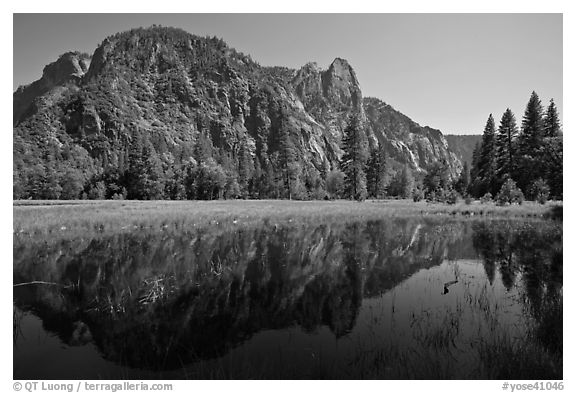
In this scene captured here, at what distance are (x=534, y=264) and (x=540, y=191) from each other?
115 ft

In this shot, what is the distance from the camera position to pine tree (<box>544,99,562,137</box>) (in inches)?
1887

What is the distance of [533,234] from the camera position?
1712 centimetres

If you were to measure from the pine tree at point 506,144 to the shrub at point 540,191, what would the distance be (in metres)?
10.1

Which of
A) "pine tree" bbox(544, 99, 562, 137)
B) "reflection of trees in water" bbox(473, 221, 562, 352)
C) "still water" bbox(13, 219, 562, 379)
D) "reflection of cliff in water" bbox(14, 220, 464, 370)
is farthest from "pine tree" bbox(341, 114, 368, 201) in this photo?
"still water" bbox(13, 219, 562, 379)

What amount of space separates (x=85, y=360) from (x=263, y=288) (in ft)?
14.2

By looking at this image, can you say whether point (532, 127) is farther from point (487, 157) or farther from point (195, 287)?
point (195, 287)

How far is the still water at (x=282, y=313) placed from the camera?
4930 mm

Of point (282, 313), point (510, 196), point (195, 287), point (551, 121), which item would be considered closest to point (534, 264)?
point (282, 313)

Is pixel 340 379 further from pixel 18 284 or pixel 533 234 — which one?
pixel 533 234

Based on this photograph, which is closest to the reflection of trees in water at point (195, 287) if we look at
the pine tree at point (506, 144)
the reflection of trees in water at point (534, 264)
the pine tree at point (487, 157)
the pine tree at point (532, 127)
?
the reflection of trees in water at point (534, 264)

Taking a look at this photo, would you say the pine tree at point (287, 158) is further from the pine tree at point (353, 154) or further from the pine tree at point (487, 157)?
the pine tree at point (487, 157)

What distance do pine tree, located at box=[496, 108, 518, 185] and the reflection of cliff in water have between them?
5066 cm
